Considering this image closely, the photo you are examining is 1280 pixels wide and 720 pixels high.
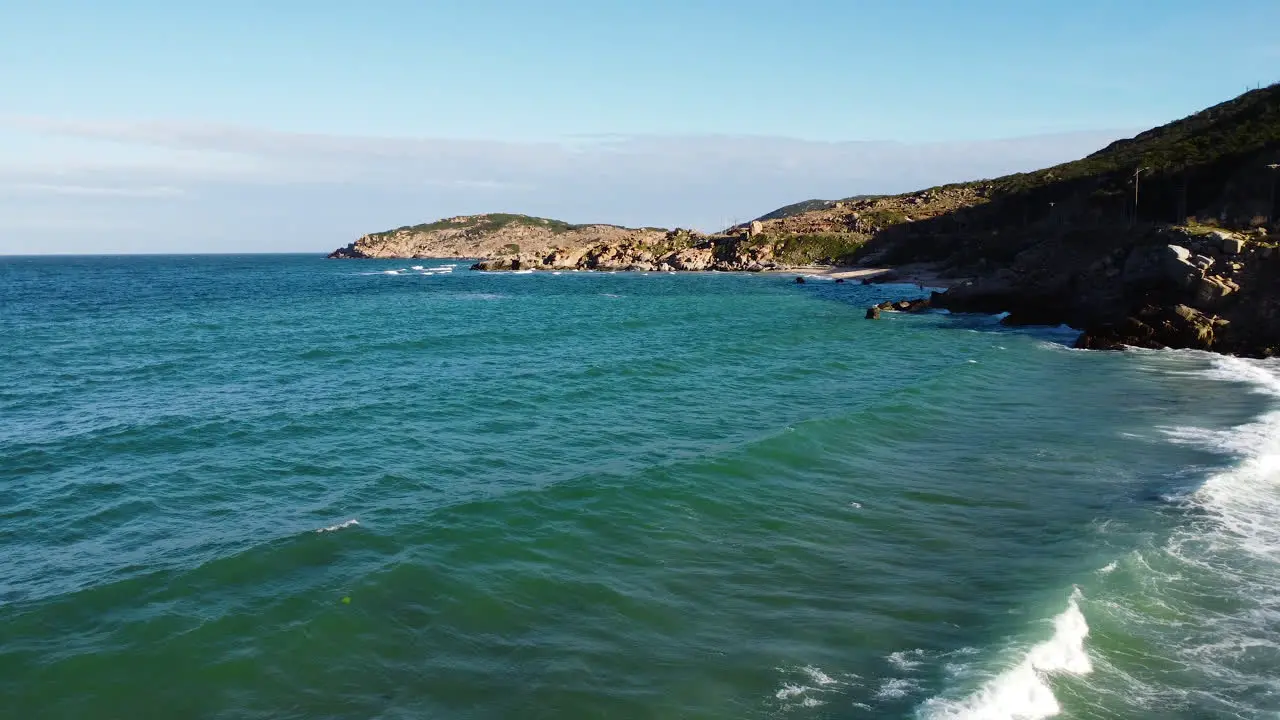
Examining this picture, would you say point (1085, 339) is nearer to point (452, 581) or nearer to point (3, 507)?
point (452, 581)

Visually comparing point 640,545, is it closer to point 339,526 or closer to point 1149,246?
point 339,526

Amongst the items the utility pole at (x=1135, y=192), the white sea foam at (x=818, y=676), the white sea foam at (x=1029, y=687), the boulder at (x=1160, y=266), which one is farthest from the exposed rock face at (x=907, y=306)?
the white sea foam at (x=818, y=676)

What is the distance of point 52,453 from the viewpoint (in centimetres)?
2302

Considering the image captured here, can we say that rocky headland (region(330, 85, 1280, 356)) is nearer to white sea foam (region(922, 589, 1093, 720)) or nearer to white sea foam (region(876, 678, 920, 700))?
white sea foam (region(922, 589, 1093, 720))

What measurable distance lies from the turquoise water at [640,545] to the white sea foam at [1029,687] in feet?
0.16

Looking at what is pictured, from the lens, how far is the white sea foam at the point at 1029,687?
409 inches

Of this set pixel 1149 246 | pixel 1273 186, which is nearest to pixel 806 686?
pixel 1149 246

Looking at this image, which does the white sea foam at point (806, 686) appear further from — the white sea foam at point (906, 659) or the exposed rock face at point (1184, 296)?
the exposed rock face at point (1184, 296)

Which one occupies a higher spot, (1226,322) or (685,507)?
(1226,322)

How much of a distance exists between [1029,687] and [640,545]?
7.73 m

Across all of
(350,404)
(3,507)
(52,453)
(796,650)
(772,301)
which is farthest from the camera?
(772,301)

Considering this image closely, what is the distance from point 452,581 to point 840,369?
91.9 feet

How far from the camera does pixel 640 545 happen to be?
16.5 metres

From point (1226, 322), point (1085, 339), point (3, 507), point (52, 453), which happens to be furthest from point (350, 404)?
point (1226, 322)
